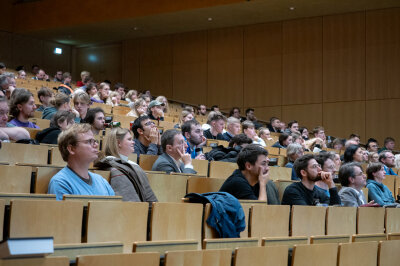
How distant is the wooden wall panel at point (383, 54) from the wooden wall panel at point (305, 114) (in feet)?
2.63

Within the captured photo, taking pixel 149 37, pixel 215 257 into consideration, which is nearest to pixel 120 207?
pixel 215 257

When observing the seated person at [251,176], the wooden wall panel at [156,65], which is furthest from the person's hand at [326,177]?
the wooden wall panel at [156,65]

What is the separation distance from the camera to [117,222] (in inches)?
66.9

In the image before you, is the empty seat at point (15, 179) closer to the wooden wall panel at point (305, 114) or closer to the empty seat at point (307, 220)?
the empty seat at point (307, 220)

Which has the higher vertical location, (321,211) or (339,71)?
(339,71)

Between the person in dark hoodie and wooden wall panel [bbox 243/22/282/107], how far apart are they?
621 centimetres

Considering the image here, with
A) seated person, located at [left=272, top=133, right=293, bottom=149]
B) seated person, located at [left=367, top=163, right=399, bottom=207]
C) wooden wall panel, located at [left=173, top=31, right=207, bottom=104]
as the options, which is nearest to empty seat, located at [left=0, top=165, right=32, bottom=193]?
seated person, located at [left=367, top=163, right=399, bottom=207]

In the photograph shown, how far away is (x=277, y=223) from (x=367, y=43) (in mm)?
6493

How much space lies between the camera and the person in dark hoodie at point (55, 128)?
286cm

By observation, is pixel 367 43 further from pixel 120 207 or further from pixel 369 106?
pixel 120 207

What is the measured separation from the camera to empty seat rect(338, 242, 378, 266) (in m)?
2.04

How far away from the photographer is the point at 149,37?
10031mm

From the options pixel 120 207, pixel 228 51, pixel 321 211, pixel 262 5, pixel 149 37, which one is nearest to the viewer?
pixel 120 207

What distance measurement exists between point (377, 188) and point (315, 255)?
1.87 m
